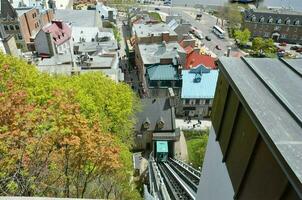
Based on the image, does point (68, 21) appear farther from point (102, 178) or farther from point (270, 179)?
point (270, 179)

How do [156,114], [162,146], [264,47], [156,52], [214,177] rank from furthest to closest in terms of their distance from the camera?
[264,47] < [156,52] < [156,114] < [162,146] < [214,177]

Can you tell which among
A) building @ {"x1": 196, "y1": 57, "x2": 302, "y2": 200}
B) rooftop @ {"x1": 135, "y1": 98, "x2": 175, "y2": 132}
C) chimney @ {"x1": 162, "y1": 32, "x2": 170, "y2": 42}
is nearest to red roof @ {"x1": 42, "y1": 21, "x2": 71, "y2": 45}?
chimney @ {"x1": 162, "y1": 32, "x2": 170, "y2": 42}

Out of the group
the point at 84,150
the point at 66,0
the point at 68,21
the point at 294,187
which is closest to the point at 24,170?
the point at 84,150

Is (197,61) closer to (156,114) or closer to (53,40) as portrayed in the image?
(156,114)

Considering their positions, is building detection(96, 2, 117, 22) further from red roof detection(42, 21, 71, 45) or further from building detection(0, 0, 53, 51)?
red roof detection(42, 21, 71, 45)

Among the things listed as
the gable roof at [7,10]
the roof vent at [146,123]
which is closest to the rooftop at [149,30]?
the gable roof at [7,10]

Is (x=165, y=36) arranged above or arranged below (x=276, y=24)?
above

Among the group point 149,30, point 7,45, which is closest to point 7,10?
point 7,45
